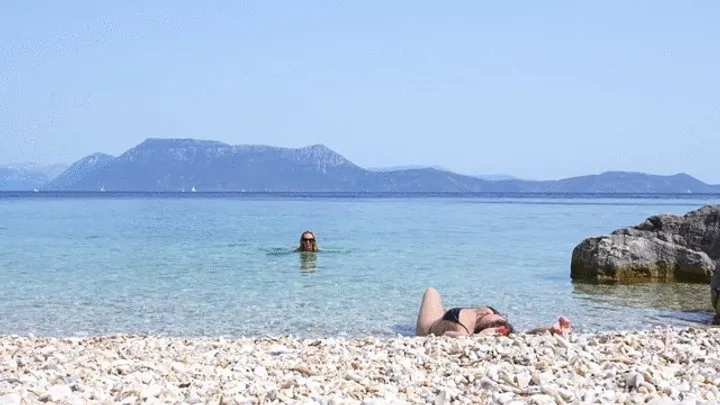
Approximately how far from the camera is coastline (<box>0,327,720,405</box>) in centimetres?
602

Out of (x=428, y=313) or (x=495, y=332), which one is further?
(x=428, y=313)

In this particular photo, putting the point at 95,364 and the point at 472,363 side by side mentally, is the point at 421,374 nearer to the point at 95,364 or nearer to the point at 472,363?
the point at 472,363

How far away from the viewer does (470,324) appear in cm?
1083

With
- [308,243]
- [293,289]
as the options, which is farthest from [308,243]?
[293,289]

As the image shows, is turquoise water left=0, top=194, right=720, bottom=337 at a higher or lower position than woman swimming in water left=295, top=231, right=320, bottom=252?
lower

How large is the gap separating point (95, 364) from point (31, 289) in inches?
382

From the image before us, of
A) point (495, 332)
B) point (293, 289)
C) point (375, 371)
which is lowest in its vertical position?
point (293, 289)

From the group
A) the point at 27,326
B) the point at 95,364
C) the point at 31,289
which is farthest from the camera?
the point at 31,289

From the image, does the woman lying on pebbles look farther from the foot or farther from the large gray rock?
the large gray rock

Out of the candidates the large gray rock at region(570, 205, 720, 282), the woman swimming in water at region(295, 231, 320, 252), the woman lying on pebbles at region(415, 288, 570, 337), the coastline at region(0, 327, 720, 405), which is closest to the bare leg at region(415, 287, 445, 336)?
the woman lying on pebbles at region(415, 288, 570, 337)

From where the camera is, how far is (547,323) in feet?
43.1

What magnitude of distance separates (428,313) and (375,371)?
446 centimetres

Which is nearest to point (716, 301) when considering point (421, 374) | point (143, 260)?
point (421, 374)

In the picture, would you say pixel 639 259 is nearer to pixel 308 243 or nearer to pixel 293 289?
pixel 293 289
